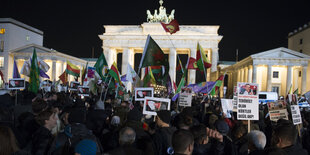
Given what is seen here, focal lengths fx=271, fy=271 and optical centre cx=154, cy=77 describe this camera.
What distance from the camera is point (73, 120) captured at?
4.82 metres

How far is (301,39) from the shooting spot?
54.3m

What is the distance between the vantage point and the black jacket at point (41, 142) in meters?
3.79

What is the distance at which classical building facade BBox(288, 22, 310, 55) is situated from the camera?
5131 cm

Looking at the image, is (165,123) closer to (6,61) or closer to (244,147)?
(244,147)

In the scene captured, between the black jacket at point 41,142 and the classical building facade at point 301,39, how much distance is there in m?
56.2

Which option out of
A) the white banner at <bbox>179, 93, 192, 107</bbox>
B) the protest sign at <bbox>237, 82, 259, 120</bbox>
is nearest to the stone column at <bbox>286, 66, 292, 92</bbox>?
the white banner at <bbox>179, 93, 192, 107</bbox>

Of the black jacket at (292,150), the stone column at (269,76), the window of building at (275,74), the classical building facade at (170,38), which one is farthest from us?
the classical building facade at (170,38)

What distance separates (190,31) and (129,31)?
11972 mm

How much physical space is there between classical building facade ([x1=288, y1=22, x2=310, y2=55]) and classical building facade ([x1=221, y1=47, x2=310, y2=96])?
8.54 meters

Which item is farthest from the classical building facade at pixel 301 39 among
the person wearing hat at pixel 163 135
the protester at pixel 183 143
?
the protester at pixel 183 143

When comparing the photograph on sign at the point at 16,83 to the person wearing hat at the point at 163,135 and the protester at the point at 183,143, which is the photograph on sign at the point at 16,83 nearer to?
the person wearing hat at the point at 163,135

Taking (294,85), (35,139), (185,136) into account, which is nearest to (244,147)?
(185,136)

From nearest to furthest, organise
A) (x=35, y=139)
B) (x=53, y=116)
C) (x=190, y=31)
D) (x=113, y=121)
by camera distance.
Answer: (x=35, y=139)
(x=53, y=116)
(x=113, y=121)
(x=190, y=31)

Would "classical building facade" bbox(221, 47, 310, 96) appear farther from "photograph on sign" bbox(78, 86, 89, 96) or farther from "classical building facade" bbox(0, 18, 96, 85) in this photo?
"classical building facade" bbox(0, 18, 96, 85)
